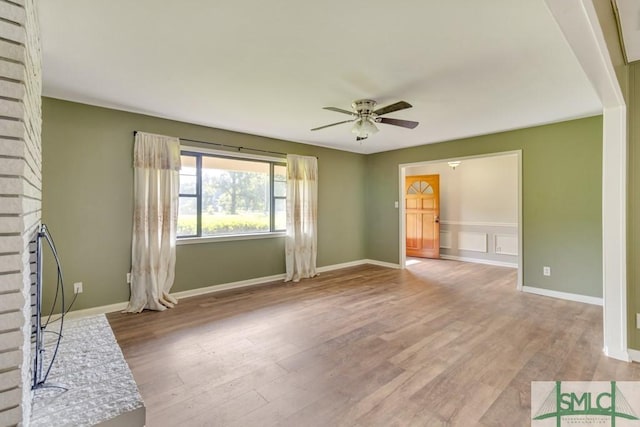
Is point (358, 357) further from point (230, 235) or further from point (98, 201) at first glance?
point (98, 201)

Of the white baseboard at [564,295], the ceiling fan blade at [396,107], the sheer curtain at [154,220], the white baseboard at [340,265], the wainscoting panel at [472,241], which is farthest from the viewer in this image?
the wainscoting panel at [472,241]

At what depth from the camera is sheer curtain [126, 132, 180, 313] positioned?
370 cm

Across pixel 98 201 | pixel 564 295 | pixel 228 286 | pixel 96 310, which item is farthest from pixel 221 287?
pixel 564 295

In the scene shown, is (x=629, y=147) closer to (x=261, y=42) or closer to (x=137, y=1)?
(x=261, y=42)

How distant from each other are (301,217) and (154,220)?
240 cm

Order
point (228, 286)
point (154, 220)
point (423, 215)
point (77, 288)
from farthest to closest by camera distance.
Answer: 1. point (423, 215)
2. point (228, 286)
3. point (154, 220)
4. point (77, 288)

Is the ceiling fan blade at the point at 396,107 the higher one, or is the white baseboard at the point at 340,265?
the ceiling fan blade at the point at 396,107

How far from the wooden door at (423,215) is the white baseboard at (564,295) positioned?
111 inches

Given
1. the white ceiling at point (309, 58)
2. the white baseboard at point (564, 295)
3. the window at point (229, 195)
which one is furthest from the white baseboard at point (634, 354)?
the window at point (229, 195)

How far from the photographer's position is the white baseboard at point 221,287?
136 inches

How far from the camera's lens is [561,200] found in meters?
4.16

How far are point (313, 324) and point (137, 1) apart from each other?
3121 millimetres

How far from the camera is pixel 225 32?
6.66ft

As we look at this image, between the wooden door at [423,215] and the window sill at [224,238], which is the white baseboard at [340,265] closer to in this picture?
the window sill at [224,238]
